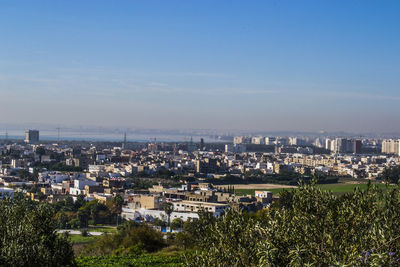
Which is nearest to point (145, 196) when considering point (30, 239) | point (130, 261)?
point (130, 261)

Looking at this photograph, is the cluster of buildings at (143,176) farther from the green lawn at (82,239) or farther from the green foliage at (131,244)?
the green lawn at (82,239)

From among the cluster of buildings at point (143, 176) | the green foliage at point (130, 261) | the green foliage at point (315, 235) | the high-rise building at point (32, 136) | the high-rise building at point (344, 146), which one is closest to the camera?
the green foliage at point (315, 235)

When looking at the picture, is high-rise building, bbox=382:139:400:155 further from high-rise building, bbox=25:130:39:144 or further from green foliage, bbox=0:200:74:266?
green foliage, bbox=0:200:74:266

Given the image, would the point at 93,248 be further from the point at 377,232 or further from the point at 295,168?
the point at 295,168

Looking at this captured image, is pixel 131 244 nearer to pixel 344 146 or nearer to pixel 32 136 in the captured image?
pixel 344 146

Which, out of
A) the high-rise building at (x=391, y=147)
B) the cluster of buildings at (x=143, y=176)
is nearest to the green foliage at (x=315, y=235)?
the cluster of buildings at (x=143, y=176)

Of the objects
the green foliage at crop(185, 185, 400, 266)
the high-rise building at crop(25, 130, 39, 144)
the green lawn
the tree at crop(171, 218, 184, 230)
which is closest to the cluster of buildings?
the green foliage at crop(185, 185, 400, 266)

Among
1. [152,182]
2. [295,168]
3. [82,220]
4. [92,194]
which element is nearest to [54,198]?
[92,194]
